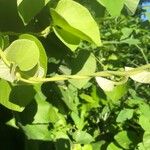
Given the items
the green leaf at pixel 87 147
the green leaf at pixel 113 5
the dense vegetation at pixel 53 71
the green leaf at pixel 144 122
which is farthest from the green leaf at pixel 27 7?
the green leaf at pixel 144 122

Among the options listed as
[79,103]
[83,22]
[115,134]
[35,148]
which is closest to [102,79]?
[83,22]

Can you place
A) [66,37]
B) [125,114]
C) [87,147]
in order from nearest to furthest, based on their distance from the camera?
[66,37] < [87,147] < [125,114]

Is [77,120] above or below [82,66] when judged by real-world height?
below

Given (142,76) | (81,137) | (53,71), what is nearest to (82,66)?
(53,71)

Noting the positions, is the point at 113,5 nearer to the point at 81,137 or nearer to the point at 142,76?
the point at 142,76

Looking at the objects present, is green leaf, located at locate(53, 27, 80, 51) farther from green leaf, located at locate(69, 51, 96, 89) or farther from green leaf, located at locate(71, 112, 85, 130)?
green leaf, located at locate(71, 112, 85, 130)

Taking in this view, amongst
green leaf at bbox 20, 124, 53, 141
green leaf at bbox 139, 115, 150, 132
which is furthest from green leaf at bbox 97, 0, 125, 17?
green leaf at bbox 139, 115, 150, 132

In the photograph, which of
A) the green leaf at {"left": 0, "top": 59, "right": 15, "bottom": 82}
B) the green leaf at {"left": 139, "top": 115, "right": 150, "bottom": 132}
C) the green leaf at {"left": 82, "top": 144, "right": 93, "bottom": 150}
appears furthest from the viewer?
the green leaf at {"left": 139, "top": 115, "right": 150, "bottom": 132}
